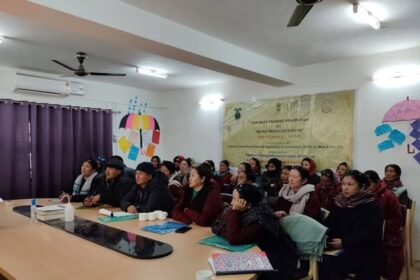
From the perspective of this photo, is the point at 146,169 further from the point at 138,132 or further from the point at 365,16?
the point at 138,132

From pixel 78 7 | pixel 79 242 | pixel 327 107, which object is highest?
pixel 78 7

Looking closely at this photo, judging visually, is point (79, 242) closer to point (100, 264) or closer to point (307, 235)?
point (100, 264)

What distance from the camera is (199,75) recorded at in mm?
5355

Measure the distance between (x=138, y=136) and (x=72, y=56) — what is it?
100 inches

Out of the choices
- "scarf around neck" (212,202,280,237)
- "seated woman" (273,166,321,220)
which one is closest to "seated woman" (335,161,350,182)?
"seated woman" (273,166,321,220)

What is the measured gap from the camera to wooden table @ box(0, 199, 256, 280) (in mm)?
1609

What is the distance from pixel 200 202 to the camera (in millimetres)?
2826

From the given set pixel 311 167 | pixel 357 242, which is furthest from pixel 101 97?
pixel 357 242

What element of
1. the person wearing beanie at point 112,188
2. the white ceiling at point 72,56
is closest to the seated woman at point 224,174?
the white ceiling at point 72,56

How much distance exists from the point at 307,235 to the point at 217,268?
817 millimetres

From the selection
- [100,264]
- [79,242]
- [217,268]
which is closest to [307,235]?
[217,268]

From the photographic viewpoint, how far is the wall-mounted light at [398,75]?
12.7ft

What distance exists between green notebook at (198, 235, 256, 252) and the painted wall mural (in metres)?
4.38

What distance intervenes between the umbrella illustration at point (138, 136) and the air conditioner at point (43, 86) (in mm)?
1208
